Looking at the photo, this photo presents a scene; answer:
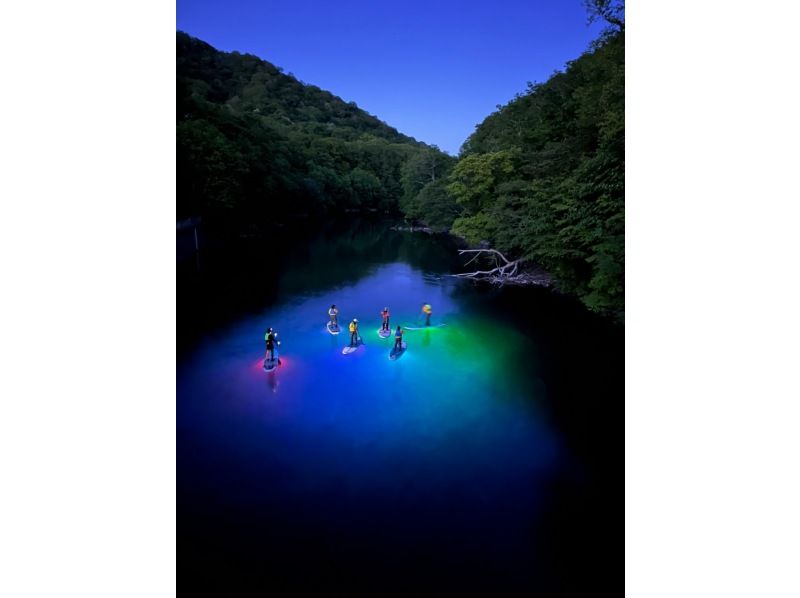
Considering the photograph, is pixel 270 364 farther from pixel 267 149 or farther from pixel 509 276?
pixel 267 149

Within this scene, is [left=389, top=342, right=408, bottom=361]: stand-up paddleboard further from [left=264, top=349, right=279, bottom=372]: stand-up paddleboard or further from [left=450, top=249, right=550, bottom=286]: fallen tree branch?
[left=450, top=249, right=550, bottom=286]: fallen tree branch

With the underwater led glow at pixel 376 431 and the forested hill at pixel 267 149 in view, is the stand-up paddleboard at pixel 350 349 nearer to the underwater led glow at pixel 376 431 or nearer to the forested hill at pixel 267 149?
the underwater led glow at pixel 376 431

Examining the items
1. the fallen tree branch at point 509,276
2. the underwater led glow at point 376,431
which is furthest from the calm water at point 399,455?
the fallen tree branch at point 509,276

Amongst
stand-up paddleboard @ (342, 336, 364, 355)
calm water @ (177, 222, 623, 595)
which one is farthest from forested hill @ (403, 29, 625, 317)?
stand-up paddleboard @ (342, 336, 364, 355)

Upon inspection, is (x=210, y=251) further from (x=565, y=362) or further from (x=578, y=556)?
(x=578, y=556)

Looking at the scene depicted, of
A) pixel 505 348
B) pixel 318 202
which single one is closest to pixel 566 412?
pixel 505 348

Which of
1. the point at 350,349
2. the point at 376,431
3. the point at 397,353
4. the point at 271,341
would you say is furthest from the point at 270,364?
the point at 376,431
